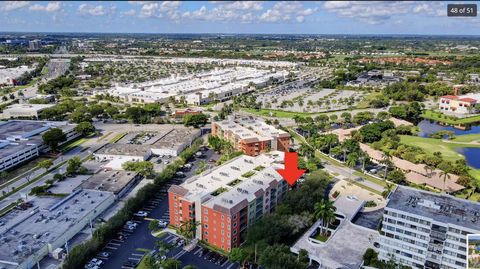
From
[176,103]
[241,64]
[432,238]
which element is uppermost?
[241,64]

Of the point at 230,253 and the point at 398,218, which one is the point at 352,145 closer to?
the point at 398,218

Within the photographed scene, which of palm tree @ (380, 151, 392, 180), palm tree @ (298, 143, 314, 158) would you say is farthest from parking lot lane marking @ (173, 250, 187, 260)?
palm tree @ (380, 151, 392, 180)

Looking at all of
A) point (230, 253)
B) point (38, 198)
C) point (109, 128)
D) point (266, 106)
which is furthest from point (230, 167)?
point (266, 106)

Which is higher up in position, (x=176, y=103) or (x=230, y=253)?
(x=176, y=103)

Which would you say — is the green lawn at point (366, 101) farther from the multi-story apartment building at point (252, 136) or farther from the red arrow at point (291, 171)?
the red arrow at point (291, 171)

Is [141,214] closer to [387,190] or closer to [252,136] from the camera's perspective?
[252,136]

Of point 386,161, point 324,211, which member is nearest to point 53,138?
point 324,211
